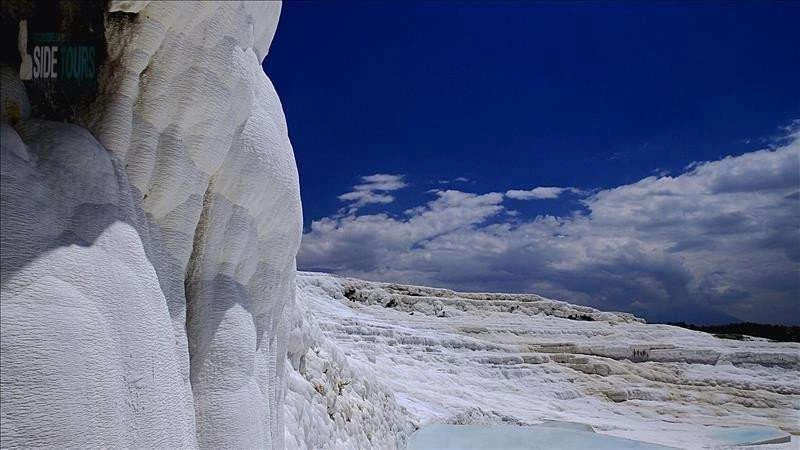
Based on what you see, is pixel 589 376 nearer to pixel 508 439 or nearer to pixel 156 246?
pixel 508 439

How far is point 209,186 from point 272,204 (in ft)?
1.40

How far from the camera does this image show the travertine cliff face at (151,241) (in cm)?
171

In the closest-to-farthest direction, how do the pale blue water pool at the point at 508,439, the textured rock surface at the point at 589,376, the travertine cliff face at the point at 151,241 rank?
the travertine cliff face at the point at 151,241
the pale blue water pool at the point at 508,439
the textured rock surface at the point at 589,376

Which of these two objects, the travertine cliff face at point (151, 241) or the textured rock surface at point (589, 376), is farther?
the textured rock surface at point (589, 376)

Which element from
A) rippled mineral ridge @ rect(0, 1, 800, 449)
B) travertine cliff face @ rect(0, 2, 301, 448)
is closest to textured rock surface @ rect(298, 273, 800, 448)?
rippled mineral ridge @ rect(0, 1, 800, 449)

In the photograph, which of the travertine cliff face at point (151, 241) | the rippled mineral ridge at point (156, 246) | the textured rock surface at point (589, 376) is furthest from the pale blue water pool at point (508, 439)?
the travertine cliff face at point (151, 241)

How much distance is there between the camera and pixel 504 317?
28.2 meters

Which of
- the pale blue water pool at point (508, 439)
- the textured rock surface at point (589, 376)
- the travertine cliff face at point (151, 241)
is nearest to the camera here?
the travertine cliff face at point (151, 241)

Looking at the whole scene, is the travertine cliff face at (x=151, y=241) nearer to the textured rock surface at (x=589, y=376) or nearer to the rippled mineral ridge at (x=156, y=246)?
the rippled mineral ridge at (x=156, y=246)

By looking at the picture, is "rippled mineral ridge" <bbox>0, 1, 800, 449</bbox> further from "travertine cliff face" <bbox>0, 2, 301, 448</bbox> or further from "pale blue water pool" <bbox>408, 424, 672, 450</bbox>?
"pale blue water pool" <bbox>408, 424, 672, 450</bbox>

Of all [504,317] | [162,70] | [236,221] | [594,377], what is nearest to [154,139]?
[162,70]

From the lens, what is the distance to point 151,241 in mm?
2332

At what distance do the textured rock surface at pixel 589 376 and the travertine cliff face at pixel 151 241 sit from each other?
19.9ft

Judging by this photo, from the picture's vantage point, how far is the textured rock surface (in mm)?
11898
